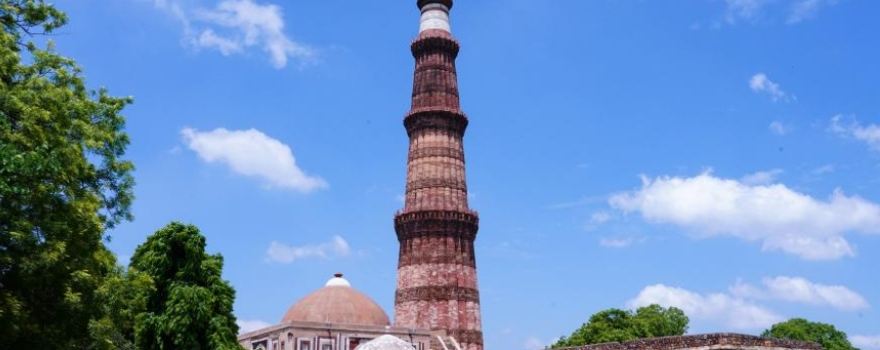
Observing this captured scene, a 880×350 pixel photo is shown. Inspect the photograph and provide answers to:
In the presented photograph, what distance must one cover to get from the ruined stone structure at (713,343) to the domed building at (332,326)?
8.27m

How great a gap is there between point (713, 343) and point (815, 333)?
32558mm

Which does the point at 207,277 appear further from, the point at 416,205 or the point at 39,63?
the point at 416,205

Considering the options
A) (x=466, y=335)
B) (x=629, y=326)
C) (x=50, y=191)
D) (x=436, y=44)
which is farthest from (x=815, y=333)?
(x=50, y=191)

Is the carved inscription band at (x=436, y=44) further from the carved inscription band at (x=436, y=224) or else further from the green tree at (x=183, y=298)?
the green tree at (x=183, y=298)

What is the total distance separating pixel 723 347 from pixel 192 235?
1556 centimetres

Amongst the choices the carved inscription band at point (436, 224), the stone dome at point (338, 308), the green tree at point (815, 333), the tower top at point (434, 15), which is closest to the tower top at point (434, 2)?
the tower top at point (434, 15)

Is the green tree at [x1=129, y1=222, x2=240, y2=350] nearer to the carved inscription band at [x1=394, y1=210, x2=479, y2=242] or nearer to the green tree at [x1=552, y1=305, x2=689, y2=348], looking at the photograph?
the carved inscription band at [x1=394, y1=210, x2=479, y2=242]

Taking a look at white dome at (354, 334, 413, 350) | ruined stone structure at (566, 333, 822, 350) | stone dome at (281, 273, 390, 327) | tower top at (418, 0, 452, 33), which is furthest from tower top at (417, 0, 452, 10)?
white dome at (354, 334, 413, 350)

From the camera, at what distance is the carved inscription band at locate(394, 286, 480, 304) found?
3575 centimetres

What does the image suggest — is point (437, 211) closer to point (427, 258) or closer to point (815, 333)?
point (427, 258)

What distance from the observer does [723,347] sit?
2247 cm

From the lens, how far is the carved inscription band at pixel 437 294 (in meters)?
35.8

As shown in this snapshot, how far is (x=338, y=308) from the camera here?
32.1 m

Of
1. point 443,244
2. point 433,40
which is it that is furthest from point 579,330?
point 433,40
